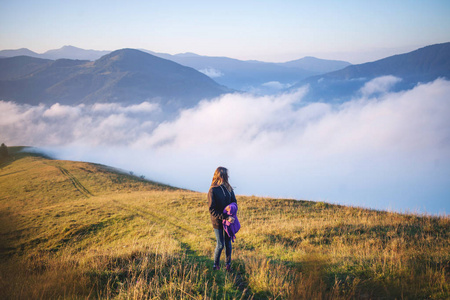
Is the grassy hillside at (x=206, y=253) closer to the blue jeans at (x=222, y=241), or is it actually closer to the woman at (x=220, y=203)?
the blue jeans at (x=222, y=241)

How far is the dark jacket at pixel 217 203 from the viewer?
6648mm

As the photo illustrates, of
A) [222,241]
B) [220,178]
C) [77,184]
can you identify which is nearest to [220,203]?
[220,178]

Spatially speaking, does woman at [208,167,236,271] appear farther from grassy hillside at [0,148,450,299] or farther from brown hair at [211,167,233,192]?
grassy hillside at [0,148,450,299]

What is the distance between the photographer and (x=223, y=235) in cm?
686

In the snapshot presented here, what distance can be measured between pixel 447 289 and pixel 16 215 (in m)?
33.0

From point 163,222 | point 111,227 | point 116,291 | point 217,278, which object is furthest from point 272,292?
point 111,227

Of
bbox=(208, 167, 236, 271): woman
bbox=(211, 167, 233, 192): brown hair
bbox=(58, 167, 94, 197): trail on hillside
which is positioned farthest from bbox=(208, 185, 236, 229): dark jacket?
bbox=(58, 167, 94, 197): trail on hillside

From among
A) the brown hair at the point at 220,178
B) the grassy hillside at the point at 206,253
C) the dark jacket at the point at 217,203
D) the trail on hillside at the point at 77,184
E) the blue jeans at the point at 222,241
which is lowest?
the trail on hillside at the point at 77,184

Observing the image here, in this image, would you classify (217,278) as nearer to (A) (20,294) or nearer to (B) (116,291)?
(B) (116,291)

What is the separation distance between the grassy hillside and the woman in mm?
777

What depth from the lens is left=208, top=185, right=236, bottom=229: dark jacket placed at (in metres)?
6.65

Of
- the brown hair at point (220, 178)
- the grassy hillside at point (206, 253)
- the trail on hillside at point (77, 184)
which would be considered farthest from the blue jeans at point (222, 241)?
the trail on hillside at point (77, 184)

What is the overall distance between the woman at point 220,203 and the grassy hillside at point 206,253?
78 cm

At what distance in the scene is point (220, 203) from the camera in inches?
266
